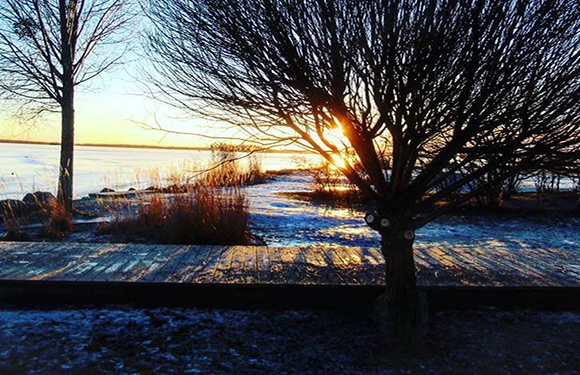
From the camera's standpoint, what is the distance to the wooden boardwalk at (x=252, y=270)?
3844mm

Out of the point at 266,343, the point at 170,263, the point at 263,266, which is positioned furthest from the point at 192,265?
the point at 266,343

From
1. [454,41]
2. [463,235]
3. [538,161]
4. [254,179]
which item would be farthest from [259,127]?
[254,179]

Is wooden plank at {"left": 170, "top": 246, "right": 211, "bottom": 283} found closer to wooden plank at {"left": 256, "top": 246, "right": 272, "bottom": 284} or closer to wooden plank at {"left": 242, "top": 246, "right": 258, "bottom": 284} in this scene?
wooden plank at {"left": 242, "top": 246, "right": 258, "bottom": 284}

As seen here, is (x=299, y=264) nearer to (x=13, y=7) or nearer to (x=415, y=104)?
(x=415, y=104)

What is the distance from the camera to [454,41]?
229cm

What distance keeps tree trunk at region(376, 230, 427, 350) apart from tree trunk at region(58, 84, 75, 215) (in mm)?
6595

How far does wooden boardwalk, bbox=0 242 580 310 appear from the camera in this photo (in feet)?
12.6

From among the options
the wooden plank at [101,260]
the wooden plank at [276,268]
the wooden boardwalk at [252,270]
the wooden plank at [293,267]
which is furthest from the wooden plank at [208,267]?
the wooden plank at [101,260]

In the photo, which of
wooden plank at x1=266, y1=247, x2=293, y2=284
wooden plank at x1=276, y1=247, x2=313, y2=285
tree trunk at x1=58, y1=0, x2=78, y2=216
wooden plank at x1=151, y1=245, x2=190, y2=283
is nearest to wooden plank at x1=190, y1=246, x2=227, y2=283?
wooden plank at x1=151, y1=245, x2=190, y2=283

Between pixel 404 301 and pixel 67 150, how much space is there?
7221mm

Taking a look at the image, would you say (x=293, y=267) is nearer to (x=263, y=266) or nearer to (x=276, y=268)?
(x=276, y=268)

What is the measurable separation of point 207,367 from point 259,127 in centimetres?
166

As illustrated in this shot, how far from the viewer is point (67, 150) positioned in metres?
8.40

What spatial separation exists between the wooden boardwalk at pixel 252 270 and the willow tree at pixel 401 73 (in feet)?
3.55
